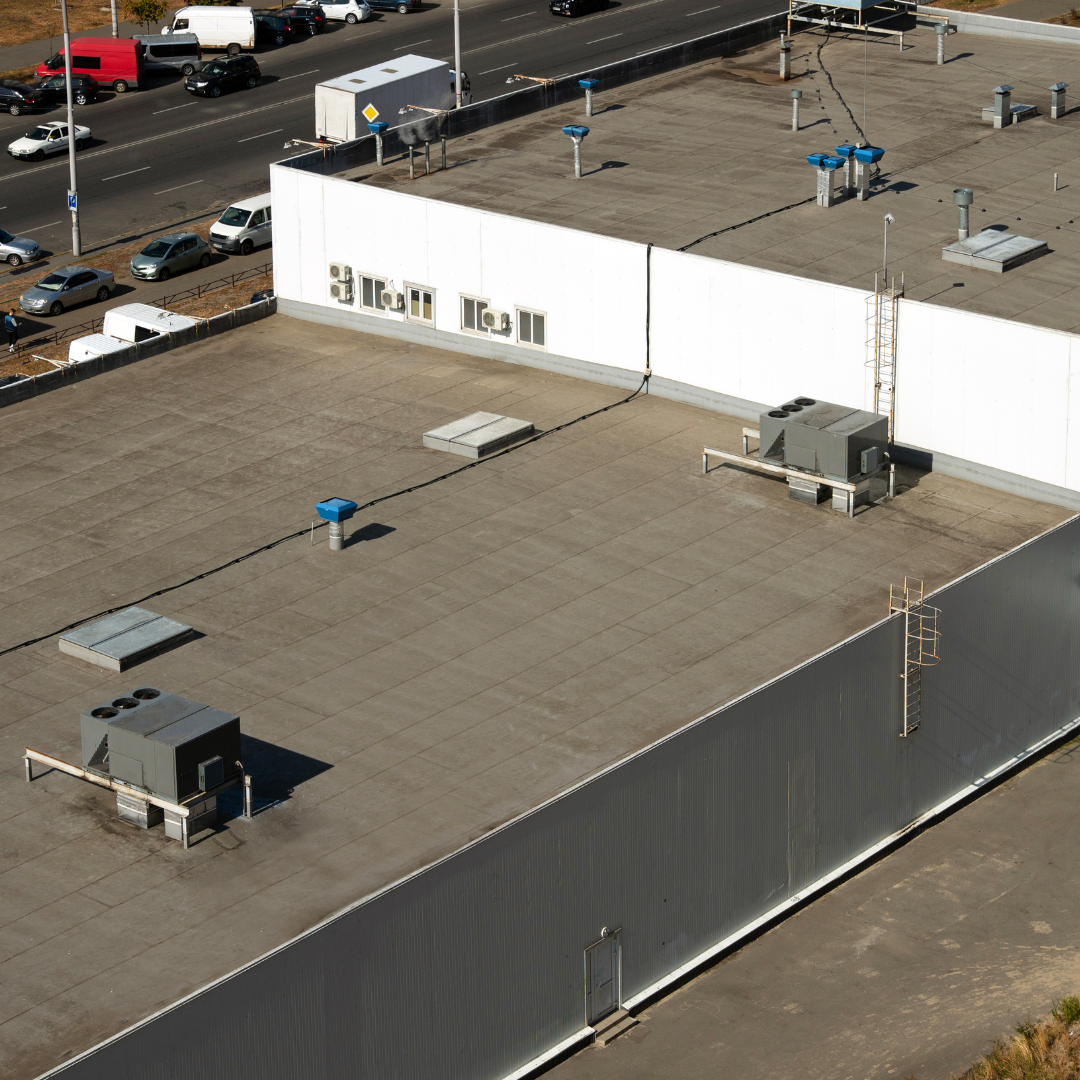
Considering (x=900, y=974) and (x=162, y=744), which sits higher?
(x=162, y=744)

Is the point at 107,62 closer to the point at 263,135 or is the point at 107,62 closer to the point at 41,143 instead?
the point at 41,143

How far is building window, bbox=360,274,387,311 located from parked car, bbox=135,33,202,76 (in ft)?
169

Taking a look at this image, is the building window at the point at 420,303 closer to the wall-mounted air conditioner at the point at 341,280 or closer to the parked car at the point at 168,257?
the wall-mounted air conditioner at the point at 341,280

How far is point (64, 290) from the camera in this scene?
7194 cm

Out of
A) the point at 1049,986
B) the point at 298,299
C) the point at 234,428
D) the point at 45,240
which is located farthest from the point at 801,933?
the point at 45,240

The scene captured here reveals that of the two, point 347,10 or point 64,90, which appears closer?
point 64,90

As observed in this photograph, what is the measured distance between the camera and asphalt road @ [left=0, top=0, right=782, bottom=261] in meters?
83.3

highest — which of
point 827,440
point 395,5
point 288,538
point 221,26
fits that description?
point 395,5

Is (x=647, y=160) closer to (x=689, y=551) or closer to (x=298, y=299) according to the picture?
(x=298, y=299)

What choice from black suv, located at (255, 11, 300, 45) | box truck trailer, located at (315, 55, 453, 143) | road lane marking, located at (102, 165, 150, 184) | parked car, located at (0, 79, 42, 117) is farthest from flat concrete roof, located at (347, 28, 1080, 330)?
black suv, located at (255, 11, 300, 45)

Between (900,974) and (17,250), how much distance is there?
52920mm

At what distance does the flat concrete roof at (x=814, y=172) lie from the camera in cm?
4684

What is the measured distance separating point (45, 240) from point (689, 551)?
157 feet

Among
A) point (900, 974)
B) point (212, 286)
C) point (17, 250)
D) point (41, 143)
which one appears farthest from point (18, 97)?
point (900, 974)
